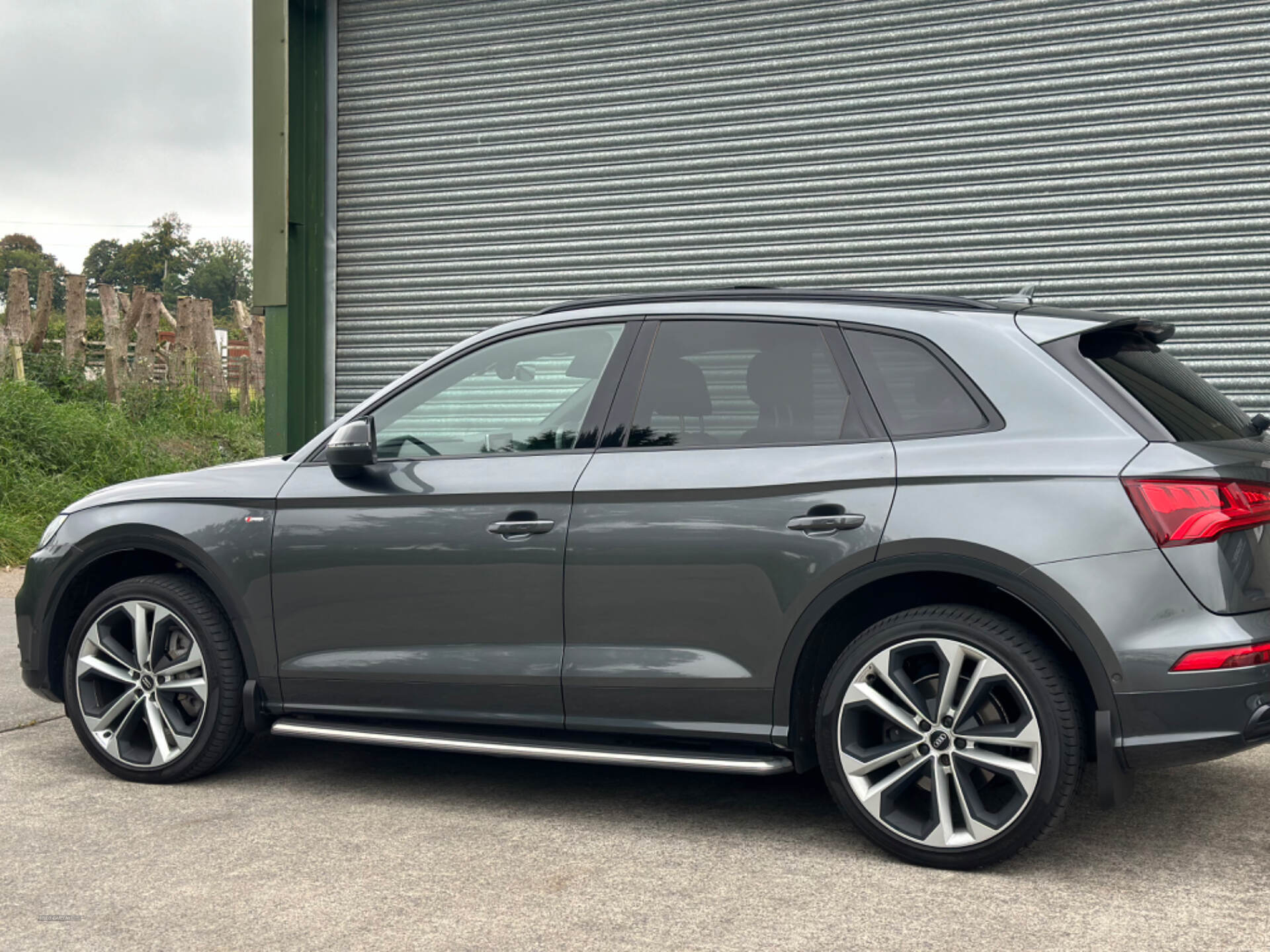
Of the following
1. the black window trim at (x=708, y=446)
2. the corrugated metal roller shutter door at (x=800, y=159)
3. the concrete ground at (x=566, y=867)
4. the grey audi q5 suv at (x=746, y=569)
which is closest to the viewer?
the concrete ground at (x=566, y=867)

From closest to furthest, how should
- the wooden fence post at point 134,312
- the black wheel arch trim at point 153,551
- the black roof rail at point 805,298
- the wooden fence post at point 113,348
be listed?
the black roof rail at point 805,298 < the black wheel arch trim at point 153,551 < the wooden fence post at point 113,348 < the wooden fence post at point 134,312

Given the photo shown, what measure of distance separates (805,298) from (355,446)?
1604 millimetres

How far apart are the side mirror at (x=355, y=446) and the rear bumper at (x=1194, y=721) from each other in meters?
2.53

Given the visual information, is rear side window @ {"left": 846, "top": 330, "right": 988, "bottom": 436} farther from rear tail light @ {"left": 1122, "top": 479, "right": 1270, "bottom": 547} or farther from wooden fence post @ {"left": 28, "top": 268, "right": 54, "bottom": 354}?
wooden fence post @ {"left": 28, "top": 268, "right": 54, "bottom": 354}

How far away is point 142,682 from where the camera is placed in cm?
502

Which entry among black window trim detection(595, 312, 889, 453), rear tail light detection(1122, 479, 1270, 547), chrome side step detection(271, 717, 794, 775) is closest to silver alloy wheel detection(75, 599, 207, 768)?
chrome side step detection(271, 717, 794, 775)

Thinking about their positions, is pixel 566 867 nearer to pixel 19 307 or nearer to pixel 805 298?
pixel 805 298

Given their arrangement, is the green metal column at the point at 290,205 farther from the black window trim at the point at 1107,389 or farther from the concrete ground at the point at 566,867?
the black window trim at the point at 1107,389

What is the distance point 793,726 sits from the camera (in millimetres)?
4164

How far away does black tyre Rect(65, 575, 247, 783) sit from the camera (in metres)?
4.93

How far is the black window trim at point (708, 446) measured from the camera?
13.7 ft

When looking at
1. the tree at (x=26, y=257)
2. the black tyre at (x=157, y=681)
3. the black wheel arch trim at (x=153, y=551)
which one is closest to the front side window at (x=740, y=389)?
the black wheel arch trim at (x=153, y=551)

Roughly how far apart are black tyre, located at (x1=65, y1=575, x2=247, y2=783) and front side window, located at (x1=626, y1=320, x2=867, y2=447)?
1.77m

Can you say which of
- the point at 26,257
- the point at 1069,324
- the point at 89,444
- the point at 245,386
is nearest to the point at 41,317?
the point at 245,386
